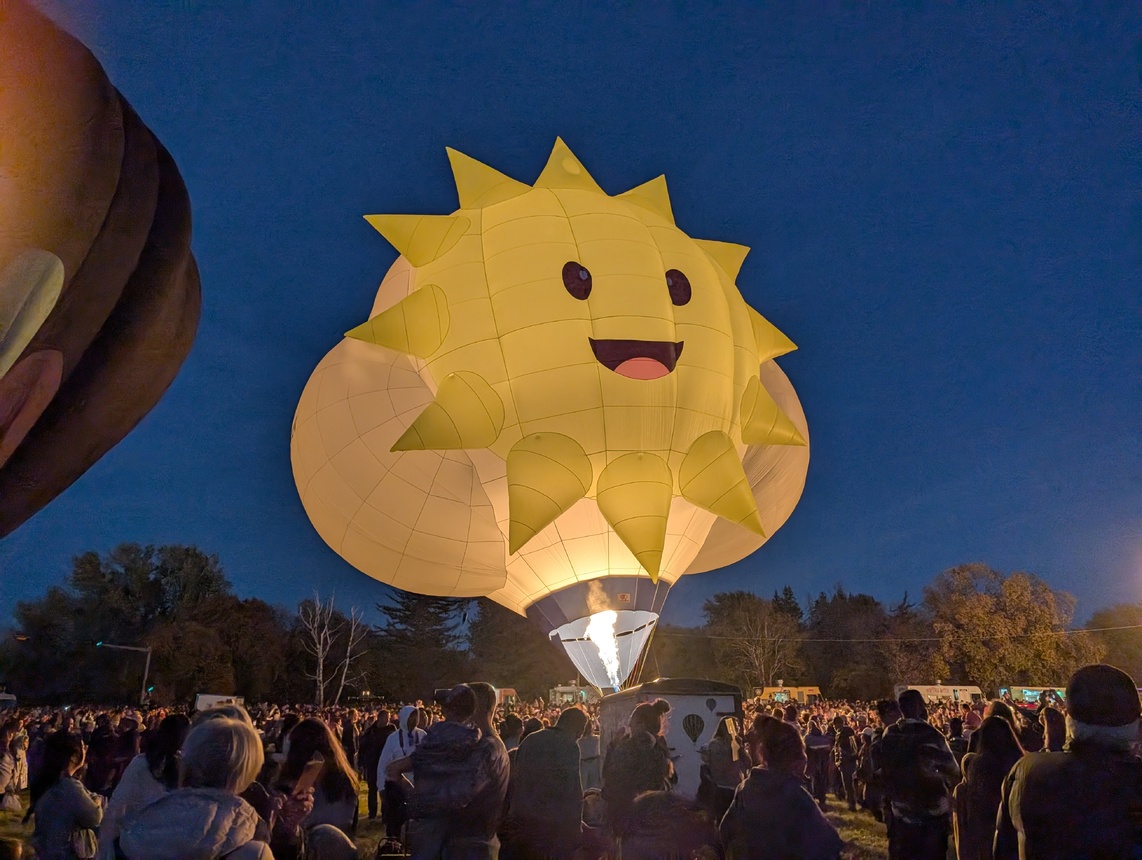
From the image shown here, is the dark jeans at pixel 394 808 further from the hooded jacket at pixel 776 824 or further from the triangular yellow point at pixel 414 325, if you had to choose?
the triangular yellow point at pixel 414 325

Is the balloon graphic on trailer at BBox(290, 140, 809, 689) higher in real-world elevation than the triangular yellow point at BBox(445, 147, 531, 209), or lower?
lower

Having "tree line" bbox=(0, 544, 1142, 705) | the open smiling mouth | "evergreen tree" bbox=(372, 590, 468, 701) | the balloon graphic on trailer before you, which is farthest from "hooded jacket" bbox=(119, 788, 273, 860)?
"evergreen tree" bbox=(372, 590, 468, 701)

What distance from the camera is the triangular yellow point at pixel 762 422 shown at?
8.02 meters

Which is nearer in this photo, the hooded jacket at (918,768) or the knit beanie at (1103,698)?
the knit beanie at (1103,698)

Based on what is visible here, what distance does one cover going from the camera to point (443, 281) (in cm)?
760

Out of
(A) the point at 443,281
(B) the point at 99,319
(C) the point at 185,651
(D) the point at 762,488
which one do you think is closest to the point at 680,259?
(A) the point at 443,281

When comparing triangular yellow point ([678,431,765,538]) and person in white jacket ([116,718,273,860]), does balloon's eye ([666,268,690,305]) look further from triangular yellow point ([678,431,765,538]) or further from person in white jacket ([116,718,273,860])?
person in white jacket ([116,718,273,860])

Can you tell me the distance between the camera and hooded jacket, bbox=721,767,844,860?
2.38 metres

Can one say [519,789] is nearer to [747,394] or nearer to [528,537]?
[528,537]

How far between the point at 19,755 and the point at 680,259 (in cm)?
1059

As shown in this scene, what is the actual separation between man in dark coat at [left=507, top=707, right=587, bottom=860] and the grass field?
3104mm

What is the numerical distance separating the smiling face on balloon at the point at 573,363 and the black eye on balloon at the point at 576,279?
1cm

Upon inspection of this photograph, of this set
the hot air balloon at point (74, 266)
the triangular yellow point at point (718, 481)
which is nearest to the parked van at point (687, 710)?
the triangular yellow point at point (718, 481)

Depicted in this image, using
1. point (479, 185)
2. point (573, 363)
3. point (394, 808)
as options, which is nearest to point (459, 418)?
point (573, 363)
